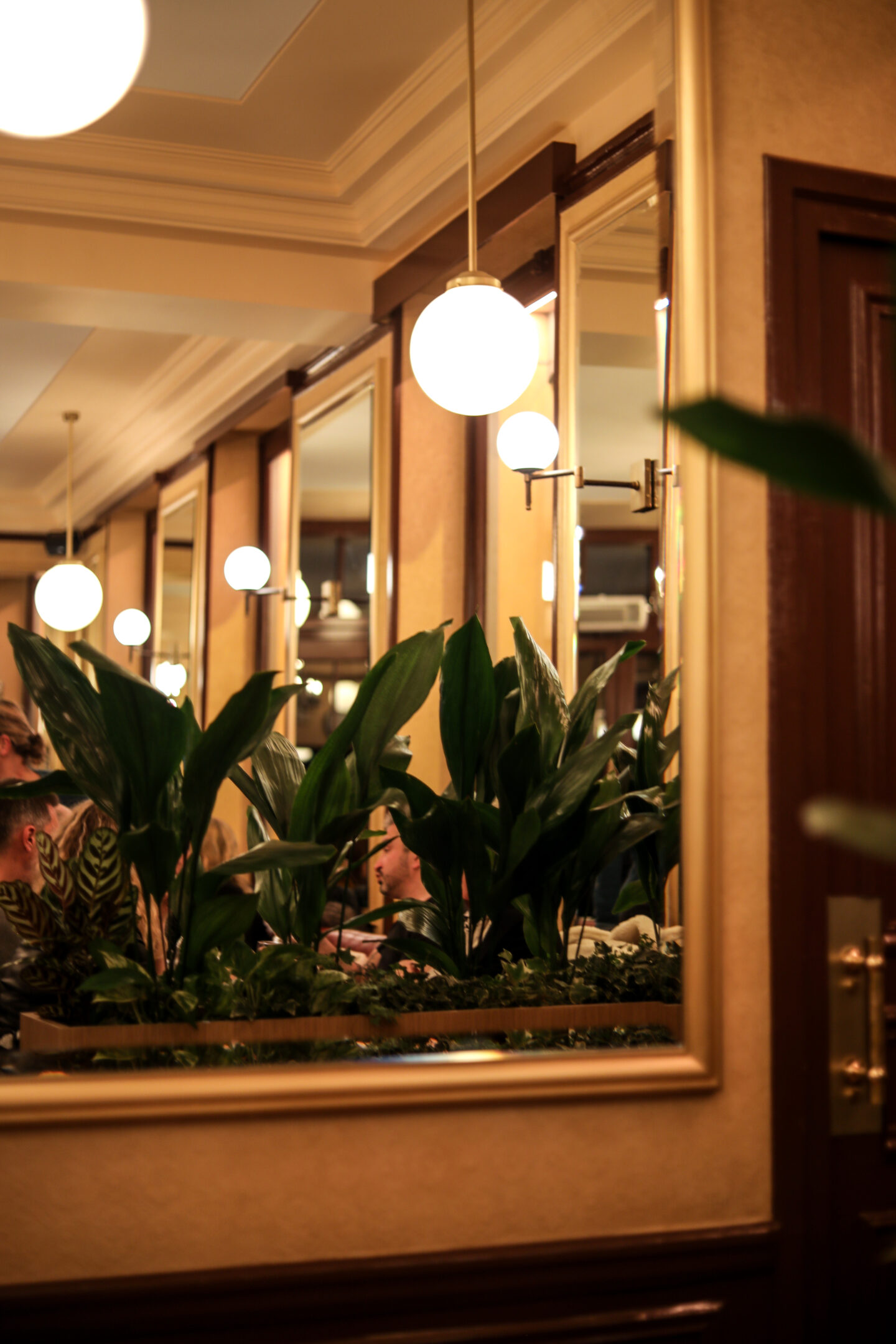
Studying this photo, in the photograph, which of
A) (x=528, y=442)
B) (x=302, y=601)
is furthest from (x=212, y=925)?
(x=302, y=601)

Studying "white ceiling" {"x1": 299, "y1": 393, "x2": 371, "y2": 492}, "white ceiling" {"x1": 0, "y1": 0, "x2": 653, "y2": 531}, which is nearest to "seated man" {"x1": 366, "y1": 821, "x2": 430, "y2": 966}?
"white ceiling" {"x1": 0, "y1": 0, "x2": 653, "y2": 531}

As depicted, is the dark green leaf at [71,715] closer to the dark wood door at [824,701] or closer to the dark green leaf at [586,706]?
the dark green leaf at [586,706]

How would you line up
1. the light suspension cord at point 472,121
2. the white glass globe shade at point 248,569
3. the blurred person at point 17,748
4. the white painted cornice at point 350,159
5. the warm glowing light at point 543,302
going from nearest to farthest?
1. the blurred person at point 17,748
2. the white painted cornice at point 350,159
3. the light suspension cord at point 472,121
4. the warm glowing light at point 543,302
5. the white glass globe shade at point 248,569

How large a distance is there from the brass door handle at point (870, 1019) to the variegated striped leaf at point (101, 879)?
0.71 meters

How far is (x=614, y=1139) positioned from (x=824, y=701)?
0.46m

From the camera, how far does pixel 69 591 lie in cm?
193

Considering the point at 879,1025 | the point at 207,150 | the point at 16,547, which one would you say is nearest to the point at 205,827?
the point at 879,1025

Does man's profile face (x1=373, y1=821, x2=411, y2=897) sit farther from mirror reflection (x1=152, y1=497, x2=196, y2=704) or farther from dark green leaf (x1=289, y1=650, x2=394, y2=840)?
mirror reflection (x1=152, y1=497, x2=196, y2=704)

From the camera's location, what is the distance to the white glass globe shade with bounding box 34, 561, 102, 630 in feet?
5.14

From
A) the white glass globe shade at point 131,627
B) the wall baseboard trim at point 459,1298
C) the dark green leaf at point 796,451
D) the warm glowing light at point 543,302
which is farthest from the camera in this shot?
the warm glowing light at point 543,302

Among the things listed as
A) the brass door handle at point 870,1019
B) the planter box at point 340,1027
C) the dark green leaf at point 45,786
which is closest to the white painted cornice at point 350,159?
the dark green leaf at point 45,786

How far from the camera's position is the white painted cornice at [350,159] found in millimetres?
1752

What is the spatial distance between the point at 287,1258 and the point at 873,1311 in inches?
22.4

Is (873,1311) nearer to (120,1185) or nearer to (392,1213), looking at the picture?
(392,1213)
